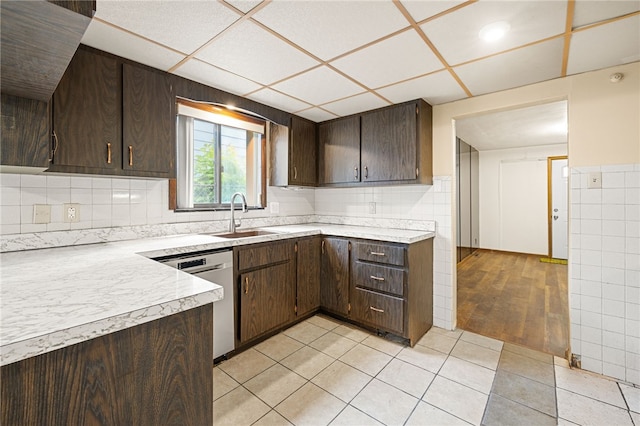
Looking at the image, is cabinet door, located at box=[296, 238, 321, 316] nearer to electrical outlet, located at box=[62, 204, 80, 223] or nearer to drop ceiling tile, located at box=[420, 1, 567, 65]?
electrical outlet, located at box=[62, 204, 80, 223]

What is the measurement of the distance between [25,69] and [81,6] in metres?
0.58

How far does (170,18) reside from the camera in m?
1.50

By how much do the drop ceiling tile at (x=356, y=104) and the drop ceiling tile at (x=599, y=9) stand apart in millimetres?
1393

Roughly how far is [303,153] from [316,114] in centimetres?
45

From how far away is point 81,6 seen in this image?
0.73 m

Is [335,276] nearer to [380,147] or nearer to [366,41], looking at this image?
[380,147]

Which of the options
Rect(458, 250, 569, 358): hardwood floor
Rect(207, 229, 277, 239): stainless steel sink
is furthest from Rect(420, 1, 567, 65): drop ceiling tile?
Rect(458, 250, 569, 358): hardwood floor

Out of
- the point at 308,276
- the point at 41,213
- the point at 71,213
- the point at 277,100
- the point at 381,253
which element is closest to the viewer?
the point at 41,213

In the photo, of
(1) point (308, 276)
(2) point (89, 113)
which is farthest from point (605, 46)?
(2) point (89, 113)

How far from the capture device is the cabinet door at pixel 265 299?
2279mm

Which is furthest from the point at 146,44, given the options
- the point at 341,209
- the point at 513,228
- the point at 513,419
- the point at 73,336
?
the point at 513,228

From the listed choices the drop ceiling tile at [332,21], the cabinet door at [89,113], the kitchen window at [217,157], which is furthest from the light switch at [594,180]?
the cabinet door at [89,113]

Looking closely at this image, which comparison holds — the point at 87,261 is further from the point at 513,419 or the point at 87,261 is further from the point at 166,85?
the point at 513,419

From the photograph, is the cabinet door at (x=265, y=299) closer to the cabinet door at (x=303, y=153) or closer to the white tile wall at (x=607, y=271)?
the cabinet door at (x=303, y=153)
